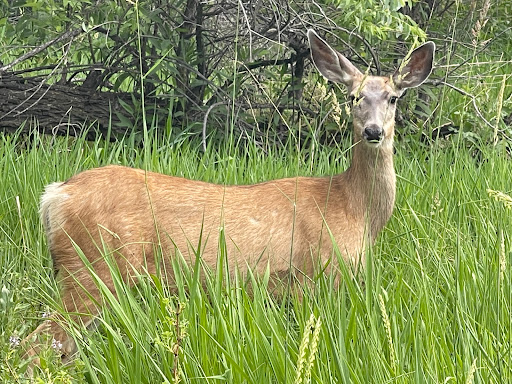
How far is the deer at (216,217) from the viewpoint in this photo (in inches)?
151

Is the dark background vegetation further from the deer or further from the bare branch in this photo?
the deer

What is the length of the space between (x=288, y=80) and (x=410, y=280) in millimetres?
3810

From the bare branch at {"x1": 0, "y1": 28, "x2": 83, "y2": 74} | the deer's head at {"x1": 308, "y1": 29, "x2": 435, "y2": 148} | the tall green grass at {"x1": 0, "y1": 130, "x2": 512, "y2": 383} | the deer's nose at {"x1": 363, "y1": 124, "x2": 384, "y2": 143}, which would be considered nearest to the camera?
the tall green grass at {"x1": 0, "y1": 130, "x2": 512, "y2": 383}

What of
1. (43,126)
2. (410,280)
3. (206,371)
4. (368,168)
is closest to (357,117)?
(368,168)

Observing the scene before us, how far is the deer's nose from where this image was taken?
4203mm

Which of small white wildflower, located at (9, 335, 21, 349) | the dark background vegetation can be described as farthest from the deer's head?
small white wildflower, located at (9, 335, 21, 349)

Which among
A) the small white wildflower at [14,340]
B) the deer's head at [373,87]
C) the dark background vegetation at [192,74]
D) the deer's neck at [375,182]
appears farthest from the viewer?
the dark background vegetation at [192,74]

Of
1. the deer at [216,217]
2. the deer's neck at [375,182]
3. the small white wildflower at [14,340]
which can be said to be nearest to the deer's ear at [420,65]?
the deer at [216,217]

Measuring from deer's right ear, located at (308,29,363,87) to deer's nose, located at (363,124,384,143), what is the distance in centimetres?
78

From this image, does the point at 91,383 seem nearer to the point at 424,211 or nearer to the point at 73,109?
the point at 424,211

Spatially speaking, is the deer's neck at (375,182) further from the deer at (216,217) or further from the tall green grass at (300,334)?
the tall green grass at (300,334)

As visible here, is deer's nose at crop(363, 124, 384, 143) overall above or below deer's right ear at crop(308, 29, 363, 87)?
below

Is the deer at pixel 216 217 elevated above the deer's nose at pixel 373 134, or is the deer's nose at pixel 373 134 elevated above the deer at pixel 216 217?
the deer's nose at pixel 373 134

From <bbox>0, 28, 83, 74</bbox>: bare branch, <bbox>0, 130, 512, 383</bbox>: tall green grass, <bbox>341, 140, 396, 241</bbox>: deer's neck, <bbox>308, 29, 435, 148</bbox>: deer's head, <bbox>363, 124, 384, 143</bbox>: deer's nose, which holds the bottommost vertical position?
<bbox>0, 130, 512, 383</bbox>: tall green grass
